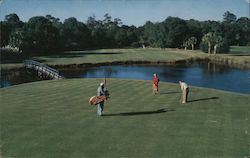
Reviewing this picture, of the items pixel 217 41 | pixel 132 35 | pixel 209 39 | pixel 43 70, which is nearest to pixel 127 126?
pixel 43 70

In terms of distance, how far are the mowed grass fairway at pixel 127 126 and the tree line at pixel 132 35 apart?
252 feet

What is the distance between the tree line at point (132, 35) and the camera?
101062 millimetres

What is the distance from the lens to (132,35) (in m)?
136

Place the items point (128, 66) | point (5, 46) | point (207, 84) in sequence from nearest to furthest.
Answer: point (207, 84), point (128, 66), point (5, 46)

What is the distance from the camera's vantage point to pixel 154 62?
90250 mm

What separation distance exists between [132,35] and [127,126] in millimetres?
120377

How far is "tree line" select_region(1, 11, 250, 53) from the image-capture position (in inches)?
3979

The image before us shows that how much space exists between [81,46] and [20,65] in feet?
161

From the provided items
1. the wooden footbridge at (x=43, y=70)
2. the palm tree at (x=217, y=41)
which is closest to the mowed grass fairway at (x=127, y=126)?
the wooden footbridge at (x=43, y=70)

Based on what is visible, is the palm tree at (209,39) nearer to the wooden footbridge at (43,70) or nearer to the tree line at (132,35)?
the tree line at (132,35)

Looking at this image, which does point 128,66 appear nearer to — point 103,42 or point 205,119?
point 103,42

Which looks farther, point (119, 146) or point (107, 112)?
point (107, 112)

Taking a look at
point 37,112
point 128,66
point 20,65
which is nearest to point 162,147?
point 37,112

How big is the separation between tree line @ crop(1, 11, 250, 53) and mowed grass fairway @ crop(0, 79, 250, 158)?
76777 mm
